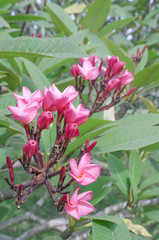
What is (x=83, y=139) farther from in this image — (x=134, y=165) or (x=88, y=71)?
(x=134, y=165)

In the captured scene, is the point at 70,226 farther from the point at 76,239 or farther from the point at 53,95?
Result: the point at 53,95

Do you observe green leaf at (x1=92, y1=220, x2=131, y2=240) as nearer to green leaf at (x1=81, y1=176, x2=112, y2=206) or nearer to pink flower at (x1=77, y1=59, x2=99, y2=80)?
green leaf at (x1=81, y1=176, x2=112, y2=206)

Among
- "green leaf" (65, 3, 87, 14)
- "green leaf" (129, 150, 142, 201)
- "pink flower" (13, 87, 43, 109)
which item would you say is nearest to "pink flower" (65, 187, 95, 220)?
"pink flower" (13, 87, 43, 109)

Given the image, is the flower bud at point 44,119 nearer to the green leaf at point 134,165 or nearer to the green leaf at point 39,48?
the green leaf at point 39,48

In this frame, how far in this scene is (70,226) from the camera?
0.98 metres

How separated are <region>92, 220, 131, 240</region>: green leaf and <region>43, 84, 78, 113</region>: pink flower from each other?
1.37 feet

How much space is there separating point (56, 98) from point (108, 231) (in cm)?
48

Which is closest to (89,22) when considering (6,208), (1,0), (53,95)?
(1,0)

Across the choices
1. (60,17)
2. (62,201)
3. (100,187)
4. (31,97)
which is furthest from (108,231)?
(60,17)

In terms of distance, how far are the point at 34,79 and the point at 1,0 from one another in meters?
0.82

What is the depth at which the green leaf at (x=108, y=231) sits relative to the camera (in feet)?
2.71

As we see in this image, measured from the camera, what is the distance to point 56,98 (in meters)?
0.69

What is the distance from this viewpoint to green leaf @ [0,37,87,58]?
0.75m

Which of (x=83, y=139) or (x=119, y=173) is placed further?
(x=119, y=173)
